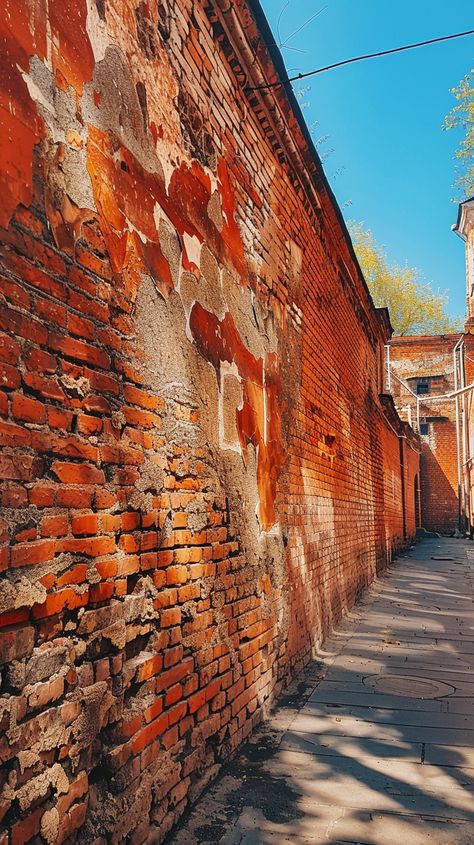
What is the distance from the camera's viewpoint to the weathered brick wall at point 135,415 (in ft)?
5.86

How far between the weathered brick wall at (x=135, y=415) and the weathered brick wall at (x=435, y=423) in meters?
25.3

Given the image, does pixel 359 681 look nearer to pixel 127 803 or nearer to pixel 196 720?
pixel 196 720

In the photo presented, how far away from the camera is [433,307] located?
35312mm

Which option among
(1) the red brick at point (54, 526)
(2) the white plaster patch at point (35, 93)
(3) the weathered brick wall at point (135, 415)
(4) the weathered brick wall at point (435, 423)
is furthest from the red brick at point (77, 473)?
(4) the weathered brick wall at point (435, 423)

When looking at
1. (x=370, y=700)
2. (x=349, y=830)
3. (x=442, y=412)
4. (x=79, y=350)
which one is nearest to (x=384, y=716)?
(x=370, y=700)

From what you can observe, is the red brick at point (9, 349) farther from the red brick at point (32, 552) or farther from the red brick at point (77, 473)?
the red brick at point (32, 552)

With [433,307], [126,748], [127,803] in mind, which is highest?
[433,307]

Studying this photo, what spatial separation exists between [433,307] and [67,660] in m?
35.9

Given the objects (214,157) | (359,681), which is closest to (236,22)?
(214,157)

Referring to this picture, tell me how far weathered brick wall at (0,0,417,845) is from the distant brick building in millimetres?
23527

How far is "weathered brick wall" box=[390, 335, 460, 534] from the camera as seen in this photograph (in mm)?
28469

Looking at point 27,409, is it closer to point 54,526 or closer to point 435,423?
point 54,526

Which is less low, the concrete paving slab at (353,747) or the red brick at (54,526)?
the red brick at (54,526)

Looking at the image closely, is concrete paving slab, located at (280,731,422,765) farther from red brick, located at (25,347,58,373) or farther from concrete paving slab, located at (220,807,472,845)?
red brick, located at (25,347,58,373)
